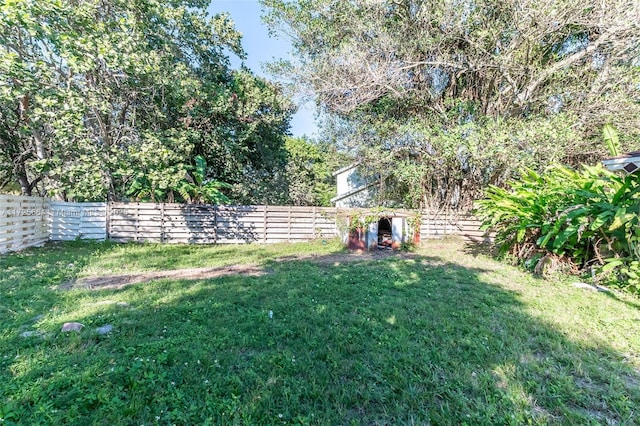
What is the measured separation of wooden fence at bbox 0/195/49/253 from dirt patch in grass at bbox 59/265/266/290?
3811 millimetres

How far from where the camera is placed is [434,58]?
9070 mm


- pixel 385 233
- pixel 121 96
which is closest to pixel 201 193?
pixel 121 96

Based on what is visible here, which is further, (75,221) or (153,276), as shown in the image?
(75,221)

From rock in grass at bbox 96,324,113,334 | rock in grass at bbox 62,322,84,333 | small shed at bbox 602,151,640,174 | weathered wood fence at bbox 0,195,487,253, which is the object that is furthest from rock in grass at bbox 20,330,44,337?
small shed at bbox 602,151,640,174

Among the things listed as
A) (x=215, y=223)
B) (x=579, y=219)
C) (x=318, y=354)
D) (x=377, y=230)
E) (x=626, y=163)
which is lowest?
(x=318, y=354)

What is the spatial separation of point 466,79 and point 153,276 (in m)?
11.0

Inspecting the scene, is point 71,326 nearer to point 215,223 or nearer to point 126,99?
point 215,223

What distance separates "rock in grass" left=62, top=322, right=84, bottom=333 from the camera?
2.66 meters

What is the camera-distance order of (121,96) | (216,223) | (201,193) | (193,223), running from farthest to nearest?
1. (201,193)
2. (216,223)
3. (193,223)
4. (121,96)

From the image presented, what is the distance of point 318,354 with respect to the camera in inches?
93.4

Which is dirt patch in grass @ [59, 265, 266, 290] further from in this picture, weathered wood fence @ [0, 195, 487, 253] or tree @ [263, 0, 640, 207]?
tree @ [263, 0, 640, 207]

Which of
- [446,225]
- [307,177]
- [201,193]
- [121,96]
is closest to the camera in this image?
[121,96]

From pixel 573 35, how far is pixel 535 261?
775 centimetres

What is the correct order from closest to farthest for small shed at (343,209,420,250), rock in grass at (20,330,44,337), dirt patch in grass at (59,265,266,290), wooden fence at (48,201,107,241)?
rock in grass at (20,330,44,337) < dirt patch in grass at (59,265,266,290) < small shed at (343,209,420,250) < wooden fence at (48,201,107,241)
